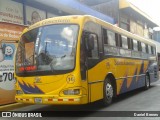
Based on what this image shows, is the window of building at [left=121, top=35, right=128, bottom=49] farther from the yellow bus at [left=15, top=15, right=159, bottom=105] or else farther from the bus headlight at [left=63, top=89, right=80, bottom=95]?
the bus headlight at [left=63, top=89, right=80, bottom=95]

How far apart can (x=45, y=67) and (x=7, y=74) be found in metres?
2.62

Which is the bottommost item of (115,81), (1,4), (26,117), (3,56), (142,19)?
(26,117)

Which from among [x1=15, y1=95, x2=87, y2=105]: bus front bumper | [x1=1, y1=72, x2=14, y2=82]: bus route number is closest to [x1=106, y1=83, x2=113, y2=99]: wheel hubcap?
[x1=15, y1=95, x2=87, y2=105]: bus front bumper

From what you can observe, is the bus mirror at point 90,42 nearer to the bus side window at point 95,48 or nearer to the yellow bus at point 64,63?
the yellow bus at point 64,63

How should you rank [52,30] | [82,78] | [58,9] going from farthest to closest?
1. [58,9]
2. [52,30]
3. [82,78]

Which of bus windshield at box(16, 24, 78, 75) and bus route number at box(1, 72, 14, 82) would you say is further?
bus route number at box(1, 72, 14, 82)

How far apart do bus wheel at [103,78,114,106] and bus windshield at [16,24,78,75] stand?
2.07 meters

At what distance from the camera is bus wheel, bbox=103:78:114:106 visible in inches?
397

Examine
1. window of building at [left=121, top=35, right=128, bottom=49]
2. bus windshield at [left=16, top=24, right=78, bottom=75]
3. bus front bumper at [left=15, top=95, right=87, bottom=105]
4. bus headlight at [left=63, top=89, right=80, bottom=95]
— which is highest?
window of building at [left=121, top=35, right=128, bottom=49]

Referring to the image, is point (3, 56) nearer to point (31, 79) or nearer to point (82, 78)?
point (31, 79)

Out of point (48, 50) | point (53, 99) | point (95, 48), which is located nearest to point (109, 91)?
point (95, 48)

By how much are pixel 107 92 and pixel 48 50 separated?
8.67 feet

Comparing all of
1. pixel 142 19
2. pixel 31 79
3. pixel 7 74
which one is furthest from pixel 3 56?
pixel 142 19

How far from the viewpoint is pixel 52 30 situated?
29.8ft
